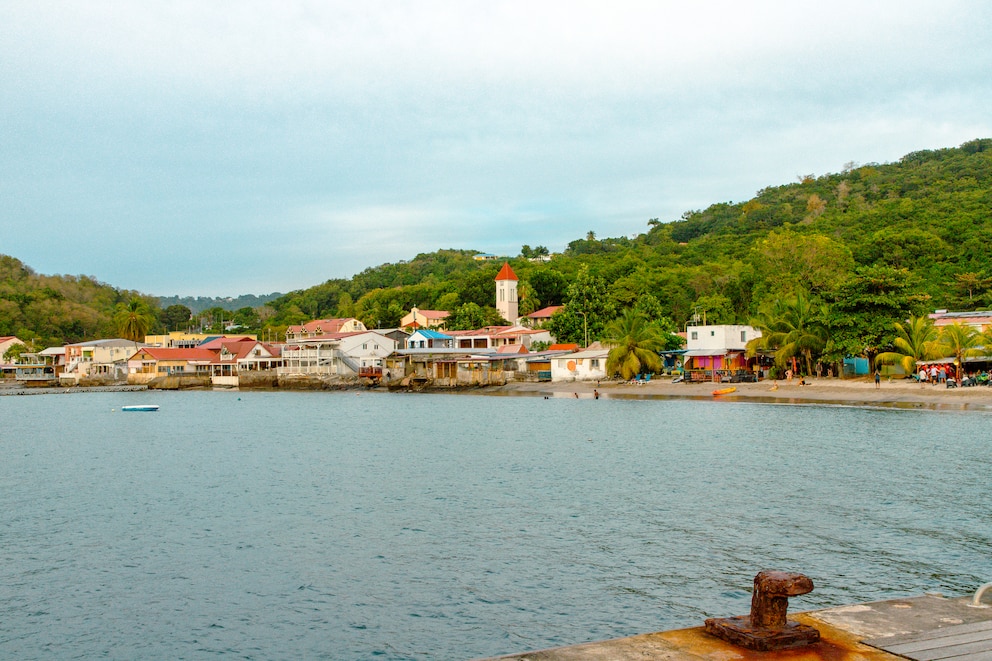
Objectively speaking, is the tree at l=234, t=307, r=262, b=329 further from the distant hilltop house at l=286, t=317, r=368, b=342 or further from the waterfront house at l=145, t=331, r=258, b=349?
the distant hilltop house at l=286, t=317, r=368, b=342

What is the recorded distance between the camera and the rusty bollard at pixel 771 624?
25.2 feet

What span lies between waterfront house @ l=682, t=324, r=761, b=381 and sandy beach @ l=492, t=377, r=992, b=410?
10.3 feet

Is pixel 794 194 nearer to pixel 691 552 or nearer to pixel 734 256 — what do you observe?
pixel 734 256

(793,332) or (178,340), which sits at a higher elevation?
(178,340)

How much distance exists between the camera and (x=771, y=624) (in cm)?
793

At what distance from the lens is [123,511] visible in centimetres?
2333

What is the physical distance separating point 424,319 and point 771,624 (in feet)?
342

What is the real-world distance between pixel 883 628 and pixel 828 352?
48.4 meters

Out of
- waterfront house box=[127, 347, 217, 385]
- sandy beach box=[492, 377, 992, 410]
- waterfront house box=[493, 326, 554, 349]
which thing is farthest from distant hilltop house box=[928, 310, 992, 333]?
waterfront house box=[127, 347, 217, 385]

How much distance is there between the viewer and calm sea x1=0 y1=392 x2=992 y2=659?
43.3ft

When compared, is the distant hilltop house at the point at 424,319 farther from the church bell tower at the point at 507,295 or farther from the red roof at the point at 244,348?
the red roof at the point at 244,348

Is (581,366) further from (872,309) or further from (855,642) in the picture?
(855,642)

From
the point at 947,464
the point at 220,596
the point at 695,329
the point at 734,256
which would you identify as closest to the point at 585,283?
the point at 695,329

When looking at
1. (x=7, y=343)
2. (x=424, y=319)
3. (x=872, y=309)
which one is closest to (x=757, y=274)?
(x=872, y=309)
